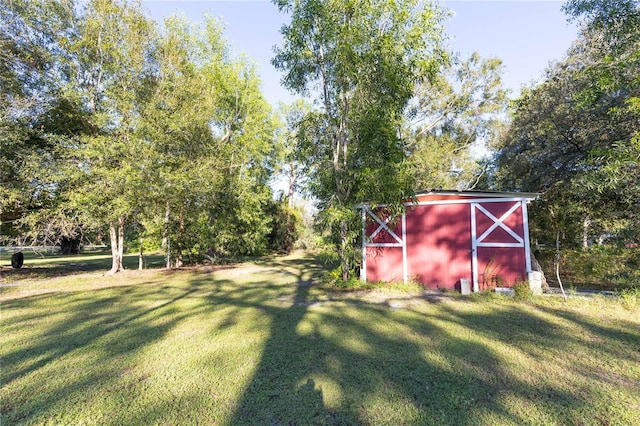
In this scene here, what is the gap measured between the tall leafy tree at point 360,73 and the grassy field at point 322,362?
10.2 feet

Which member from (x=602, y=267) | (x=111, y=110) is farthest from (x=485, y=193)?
(x=111, y=110)

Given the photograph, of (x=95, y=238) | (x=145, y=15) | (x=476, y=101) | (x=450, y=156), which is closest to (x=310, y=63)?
(x=145, y=15)

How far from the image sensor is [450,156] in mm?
17875

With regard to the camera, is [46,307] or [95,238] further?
[95,238]

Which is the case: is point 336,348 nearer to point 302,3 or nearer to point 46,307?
point 46,307

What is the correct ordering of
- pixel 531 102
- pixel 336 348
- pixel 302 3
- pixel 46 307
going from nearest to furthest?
pixel 336 348 < pixel 46 307 < pixel 302 3 < pixel 531 102

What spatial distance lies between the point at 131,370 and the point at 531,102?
14660 millimetres

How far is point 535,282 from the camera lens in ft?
22.4

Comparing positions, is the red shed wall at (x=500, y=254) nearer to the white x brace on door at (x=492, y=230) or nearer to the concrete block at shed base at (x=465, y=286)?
the white x brace on door at (x=492, y=230)

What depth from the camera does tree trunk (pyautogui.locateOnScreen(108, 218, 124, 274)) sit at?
11008mm

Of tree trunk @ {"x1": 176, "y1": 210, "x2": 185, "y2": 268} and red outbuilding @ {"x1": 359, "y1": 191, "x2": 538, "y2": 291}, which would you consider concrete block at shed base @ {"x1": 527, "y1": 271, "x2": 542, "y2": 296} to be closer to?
red outbuilding @ {"x1": 359, "y1": 191, "x2": 538, "y2": 291}

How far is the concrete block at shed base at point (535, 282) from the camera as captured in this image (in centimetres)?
677

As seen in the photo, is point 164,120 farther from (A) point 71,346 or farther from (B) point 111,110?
(A) point 71,346

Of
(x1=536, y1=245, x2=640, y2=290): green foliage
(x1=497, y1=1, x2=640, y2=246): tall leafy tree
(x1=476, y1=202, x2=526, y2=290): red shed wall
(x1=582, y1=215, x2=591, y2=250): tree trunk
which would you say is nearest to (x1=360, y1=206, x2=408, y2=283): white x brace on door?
(x1=476, y1=202, x2=526, y2=290): red shed wall
